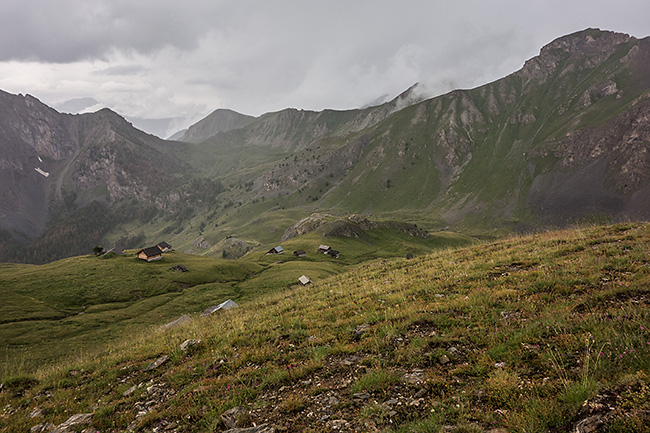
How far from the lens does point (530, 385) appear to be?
6.45 m

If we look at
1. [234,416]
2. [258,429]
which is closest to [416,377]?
[258,429]

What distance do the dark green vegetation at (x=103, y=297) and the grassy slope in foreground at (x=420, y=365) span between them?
19130 mm

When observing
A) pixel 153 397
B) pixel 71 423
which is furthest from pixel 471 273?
pixel 71 423

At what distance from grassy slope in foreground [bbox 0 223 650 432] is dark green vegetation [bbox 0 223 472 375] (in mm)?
19130

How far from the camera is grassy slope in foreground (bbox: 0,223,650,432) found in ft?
20.1

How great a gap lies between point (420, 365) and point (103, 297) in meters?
74.6

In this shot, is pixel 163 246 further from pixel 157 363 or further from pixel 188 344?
pixel 157 363

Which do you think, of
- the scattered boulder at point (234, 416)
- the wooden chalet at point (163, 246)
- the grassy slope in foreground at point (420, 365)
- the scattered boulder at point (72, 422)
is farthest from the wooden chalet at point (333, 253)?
the scattered boulder at point (234, 416)

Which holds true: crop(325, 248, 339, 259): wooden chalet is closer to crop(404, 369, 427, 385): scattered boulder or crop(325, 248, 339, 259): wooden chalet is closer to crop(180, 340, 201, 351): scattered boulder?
crop(180, 340, 201, 351): scattered boulder

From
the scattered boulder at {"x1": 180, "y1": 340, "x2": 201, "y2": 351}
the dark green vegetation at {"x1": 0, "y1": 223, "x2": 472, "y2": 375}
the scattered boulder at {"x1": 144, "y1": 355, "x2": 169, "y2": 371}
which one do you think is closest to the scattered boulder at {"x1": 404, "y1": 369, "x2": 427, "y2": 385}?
the scattered boulder at {"x1": 180, "y1": 340, "x2": 201, "y2": 351}

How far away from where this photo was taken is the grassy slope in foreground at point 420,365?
611cm

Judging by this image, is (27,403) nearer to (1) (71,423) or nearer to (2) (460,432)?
(1) (71,423)

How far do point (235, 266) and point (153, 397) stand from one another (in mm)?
82731

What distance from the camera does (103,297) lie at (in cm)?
6125
